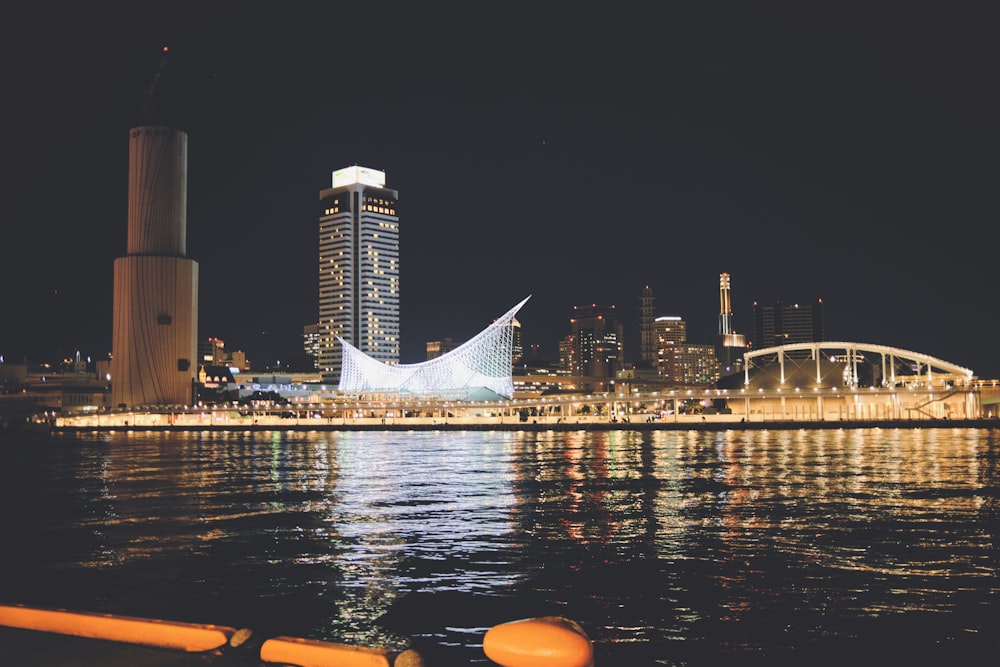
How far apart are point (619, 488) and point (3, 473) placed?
24121 millimetres

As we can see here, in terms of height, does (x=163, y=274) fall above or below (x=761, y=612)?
above

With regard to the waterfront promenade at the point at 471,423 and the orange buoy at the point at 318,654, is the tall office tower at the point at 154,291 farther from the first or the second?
the orange buoy at the point at 318,654

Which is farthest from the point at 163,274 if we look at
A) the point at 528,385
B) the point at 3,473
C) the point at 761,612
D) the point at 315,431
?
the point at 761,612

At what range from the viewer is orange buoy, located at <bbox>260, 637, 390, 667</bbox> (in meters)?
5.08

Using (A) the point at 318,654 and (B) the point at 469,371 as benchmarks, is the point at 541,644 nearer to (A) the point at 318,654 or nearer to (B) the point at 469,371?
(A) the point at 318,654

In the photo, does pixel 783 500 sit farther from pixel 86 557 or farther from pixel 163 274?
pixel 163 274

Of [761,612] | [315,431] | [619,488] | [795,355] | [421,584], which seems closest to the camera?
[761,612]

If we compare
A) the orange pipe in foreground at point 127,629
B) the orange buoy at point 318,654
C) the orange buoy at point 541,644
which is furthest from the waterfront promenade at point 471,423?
the orange buoy at point 541,644

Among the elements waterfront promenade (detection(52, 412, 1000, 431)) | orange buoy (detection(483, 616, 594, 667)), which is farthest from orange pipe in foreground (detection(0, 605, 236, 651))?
waterfront promenade (detection(52, 412, 1000, 431))

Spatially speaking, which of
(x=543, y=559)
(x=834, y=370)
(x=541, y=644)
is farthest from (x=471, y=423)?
(x=541, y=644)

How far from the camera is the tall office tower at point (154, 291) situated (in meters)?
110

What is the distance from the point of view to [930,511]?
18.3m

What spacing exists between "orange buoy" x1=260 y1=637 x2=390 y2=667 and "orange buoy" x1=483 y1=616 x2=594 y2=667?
2.21 feet

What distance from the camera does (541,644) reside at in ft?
15.8
